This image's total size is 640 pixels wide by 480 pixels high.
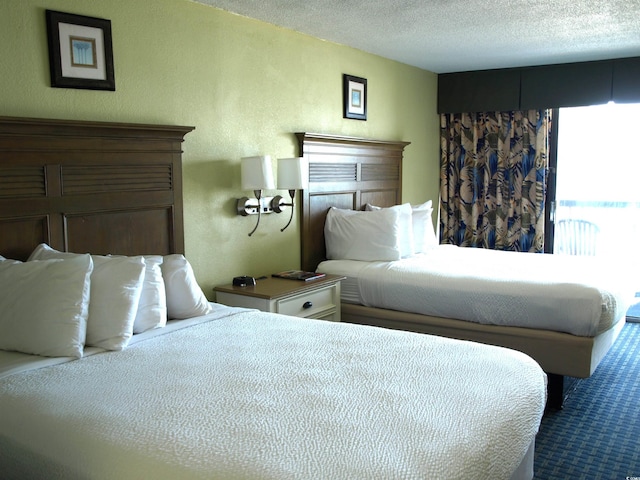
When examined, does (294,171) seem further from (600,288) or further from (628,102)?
(628,102)

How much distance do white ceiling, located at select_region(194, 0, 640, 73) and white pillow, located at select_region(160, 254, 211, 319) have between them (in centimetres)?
156

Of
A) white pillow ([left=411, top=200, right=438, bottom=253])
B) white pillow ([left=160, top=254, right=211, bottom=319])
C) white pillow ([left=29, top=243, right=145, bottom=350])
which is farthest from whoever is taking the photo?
white pillow ([left=411, top=200, right=438, bottom=253])

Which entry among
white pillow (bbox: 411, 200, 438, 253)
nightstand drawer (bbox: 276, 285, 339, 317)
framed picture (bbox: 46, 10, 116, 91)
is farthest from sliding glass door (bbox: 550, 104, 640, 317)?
framed picture (bbox: 46, 10, 116, 91)

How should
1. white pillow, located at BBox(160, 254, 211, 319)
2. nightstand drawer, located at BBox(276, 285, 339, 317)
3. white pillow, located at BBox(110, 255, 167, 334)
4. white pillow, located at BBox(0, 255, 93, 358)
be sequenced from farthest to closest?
nightstand drawer, located at BBox(276, 285, 339, 317)
white pillow, located at BBox(160, 254, 211, 319)
white pillow, located at BBox(110, 255, 167, 334)
white pillow, located at BBox(0, 255, 93, 358)

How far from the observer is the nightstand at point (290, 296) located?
10.6ft

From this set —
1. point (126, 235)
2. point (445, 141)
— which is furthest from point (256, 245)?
point (445, 141)

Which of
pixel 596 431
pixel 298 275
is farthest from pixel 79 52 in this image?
pixel 596 431

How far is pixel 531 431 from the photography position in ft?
6.16

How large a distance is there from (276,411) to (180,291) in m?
1.15

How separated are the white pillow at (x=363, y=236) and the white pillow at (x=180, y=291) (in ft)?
5.52

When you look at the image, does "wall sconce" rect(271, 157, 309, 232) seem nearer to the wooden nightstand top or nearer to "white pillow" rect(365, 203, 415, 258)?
the wooden nightstand top

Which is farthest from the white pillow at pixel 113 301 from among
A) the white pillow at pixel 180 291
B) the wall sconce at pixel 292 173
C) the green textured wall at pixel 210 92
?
the wall sconce at pixel 292 173

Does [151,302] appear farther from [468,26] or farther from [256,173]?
[468,26]

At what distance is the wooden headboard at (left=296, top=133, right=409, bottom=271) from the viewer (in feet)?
13.5
